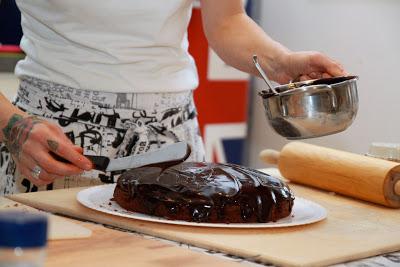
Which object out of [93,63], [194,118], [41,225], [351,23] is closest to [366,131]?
[351,23]

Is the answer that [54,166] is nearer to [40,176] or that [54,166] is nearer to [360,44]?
[40,176]

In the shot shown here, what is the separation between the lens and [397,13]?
2967 millimetres

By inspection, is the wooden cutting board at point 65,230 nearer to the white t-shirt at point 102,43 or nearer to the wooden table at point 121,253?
the wooden table at point 121,253

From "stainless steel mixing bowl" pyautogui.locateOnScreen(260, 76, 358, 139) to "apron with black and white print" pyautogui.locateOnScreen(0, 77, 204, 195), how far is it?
12.7 inches

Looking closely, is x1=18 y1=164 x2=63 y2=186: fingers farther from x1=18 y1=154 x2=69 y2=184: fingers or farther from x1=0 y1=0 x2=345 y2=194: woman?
x1=0 y1=0 x2=345 y2=194: woman

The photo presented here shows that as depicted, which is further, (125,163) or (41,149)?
(125,163)

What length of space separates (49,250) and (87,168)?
20cm

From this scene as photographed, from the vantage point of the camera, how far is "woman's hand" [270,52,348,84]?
1.47m

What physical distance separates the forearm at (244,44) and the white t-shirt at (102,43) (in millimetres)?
170

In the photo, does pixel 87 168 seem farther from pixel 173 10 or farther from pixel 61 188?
pixel 173 10

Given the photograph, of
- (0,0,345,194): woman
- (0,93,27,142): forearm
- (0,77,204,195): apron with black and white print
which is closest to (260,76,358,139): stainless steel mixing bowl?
(0,0,345,194): woman

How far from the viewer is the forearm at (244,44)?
1.64 metres

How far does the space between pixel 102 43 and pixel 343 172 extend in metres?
0.54

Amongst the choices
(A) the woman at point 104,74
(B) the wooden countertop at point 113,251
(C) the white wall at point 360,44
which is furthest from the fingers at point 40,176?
(C) the white wall at point 360,44
